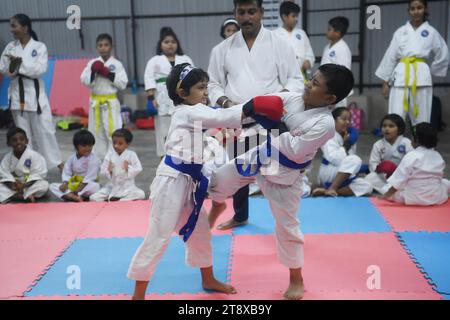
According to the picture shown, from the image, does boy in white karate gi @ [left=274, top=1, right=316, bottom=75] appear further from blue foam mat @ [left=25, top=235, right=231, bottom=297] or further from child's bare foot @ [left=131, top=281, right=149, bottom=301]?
child's bare foot @ [left=131, top=281, right=149, bottom=301]

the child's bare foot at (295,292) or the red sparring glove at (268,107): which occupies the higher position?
the red sparring glove at (268,107)

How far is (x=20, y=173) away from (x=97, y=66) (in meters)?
1.51

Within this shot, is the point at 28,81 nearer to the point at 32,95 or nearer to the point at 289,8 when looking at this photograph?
the point at 32,95

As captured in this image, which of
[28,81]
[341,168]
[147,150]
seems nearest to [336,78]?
[341,168]

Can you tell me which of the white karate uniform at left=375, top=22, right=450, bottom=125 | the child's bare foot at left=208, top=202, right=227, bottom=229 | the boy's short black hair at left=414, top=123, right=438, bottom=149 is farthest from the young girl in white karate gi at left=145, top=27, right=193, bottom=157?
the boy's short black hair at left=414, top=123, right=438, bottom=149

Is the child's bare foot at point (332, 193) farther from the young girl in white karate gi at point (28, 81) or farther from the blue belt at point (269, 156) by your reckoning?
the young girl in white karate gi at point (28, 81)

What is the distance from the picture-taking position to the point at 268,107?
8.62 ft

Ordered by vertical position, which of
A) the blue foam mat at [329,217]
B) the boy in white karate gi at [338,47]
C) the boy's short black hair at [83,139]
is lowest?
the blue foam mat at [329,217]

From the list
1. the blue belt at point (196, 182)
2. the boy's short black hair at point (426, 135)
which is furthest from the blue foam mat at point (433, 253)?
the blue belt at point (196, 182)

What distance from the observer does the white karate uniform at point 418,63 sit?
233 inches

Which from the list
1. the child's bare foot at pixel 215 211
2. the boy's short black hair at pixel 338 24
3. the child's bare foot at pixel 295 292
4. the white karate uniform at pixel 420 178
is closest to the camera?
the child's bare foot at pixel 295 292

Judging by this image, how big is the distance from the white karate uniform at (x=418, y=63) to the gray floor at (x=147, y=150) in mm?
843

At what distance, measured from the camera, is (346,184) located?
528 centimetres
